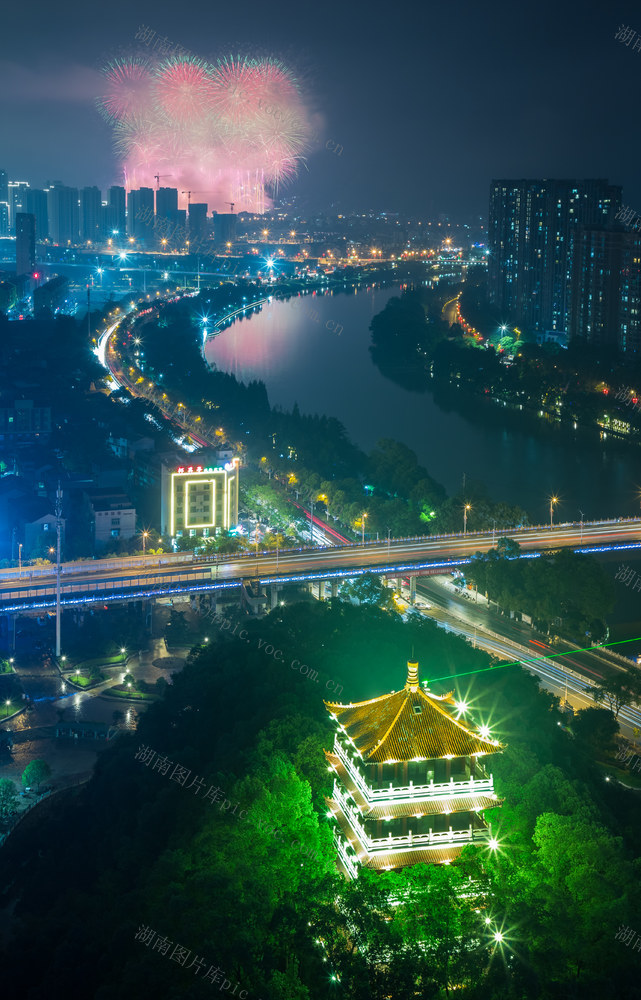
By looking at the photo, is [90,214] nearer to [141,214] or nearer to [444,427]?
[141,214]

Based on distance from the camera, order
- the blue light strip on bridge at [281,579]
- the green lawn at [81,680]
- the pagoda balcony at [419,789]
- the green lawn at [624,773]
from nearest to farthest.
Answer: the pagoda balcony at [419,789] < the green lawn at [624,773] < the green lawn at [81,680] < the blue light strip on bridge at [281,579]

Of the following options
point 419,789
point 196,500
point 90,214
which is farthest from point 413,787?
point 90,214

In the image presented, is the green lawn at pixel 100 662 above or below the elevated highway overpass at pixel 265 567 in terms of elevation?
below

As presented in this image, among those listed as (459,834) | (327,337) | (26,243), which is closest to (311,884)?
(459,834)

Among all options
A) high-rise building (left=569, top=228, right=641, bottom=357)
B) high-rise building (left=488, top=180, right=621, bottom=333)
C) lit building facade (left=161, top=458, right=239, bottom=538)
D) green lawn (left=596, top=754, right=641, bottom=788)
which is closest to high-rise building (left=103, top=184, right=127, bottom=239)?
high-rise building (left=488, top=180, right=621, bottom=333)

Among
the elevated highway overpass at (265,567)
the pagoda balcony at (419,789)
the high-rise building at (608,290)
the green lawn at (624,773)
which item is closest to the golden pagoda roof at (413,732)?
the pagoda balcony at (419,789)

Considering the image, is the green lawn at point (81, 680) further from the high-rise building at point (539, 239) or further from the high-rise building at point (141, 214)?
the high-rise building at point (141, 214)
